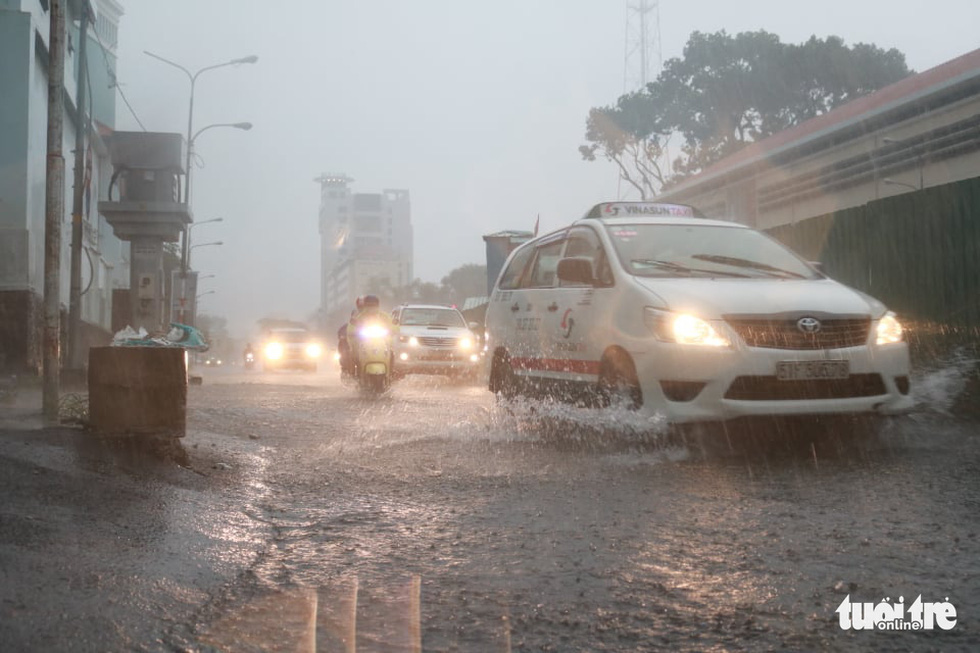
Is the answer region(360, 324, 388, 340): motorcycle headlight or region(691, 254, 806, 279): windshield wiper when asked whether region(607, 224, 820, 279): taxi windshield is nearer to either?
region(691, 254, 806, 279): windshield wiper

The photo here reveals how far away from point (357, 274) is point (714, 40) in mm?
119017

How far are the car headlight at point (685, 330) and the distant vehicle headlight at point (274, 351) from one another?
2560 cm

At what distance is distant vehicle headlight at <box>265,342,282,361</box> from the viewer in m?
30.7

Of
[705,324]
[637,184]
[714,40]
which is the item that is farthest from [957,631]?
[714,40]

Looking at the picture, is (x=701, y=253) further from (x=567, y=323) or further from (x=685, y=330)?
(x=685, y=330)

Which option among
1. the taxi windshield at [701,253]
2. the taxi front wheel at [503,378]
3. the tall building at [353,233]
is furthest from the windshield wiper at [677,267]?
the tall building at [353,233]

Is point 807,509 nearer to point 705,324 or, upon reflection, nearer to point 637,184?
point 705,324

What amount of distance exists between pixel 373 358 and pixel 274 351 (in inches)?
712

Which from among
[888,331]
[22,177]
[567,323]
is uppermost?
[22,177]

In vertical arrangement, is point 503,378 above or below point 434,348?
below

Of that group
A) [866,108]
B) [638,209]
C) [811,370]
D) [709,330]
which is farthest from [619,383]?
[866,108]

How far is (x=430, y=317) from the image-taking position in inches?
778

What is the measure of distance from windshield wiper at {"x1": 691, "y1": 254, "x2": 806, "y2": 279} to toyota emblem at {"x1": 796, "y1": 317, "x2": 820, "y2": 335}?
3.76ft

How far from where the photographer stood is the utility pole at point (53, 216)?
24.7 ft
